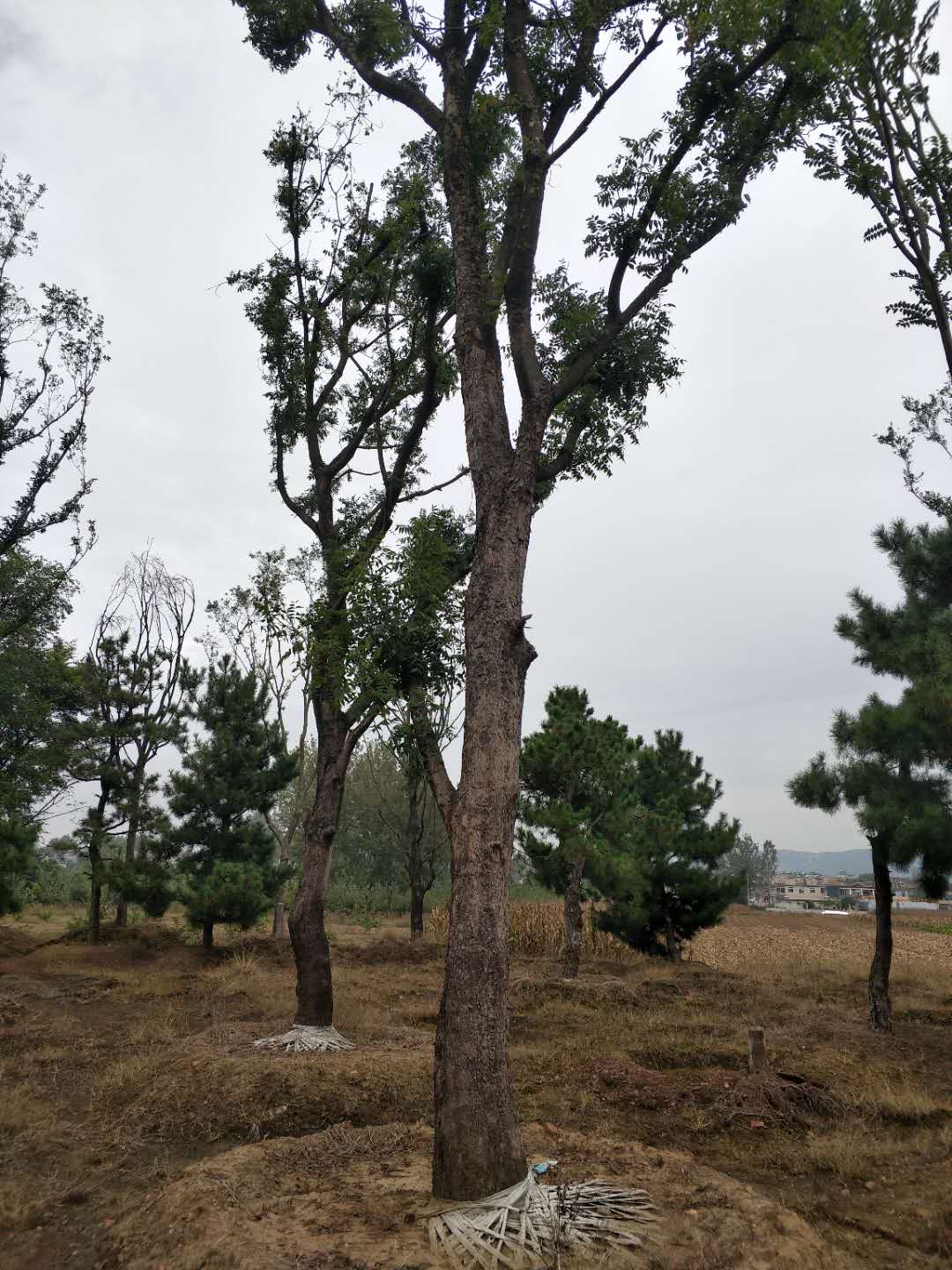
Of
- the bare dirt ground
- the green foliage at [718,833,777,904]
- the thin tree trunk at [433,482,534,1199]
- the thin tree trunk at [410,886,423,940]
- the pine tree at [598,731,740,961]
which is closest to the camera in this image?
the bare dirt ground

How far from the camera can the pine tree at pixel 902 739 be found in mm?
9492

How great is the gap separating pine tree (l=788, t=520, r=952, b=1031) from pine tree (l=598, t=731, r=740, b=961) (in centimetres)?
711

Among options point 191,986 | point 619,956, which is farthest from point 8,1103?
point 619,956

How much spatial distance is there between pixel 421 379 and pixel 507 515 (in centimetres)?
805

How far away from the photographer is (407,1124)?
717 cm

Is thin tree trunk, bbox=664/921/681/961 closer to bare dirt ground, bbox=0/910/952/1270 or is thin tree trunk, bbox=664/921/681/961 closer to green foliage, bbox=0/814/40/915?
bare dirt ground, bbox=0/910/952/1270

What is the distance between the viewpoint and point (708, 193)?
709cm

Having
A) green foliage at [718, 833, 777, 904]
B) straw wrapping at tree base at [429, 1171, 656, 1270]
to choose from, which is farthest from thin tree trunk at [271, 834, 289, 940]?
green foliage at [718, 833, 777, 904]

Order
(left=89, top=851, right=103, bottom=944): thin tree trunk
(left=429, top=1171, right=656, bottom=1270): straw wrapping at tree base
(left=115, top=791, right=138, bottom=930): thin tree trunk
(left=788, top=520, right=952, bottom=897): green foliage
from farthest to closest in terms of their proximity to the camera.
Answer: (left=115, top=791, right=138, bottom=930): thin tree trunk, (left=89, top=851, right=103, bottom=944): thin tree trunk, (left=788, top=520, right=952, bottom=897): green foliage, (left=429, top=1171, right=656, bottom=1270): straw wrapping at tree base

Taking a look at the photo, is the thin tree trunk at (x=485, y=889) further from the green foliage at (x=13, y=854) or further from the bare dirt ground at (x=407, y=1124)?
the green foliage at (x=13, y=854)

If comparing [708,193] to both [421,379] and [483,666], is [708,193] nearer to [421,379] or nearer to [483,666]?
[483,666]

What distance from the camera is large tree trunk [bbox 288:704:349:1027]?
1082 centimetres

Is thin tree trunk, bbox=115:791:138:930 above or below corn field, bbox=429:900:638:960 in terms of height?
above

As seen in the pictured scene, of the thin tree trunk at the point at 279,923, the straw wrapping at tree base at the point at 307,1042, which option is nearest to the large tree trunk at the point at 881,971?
the straw wrapping at tree base at the point at 307,1042
